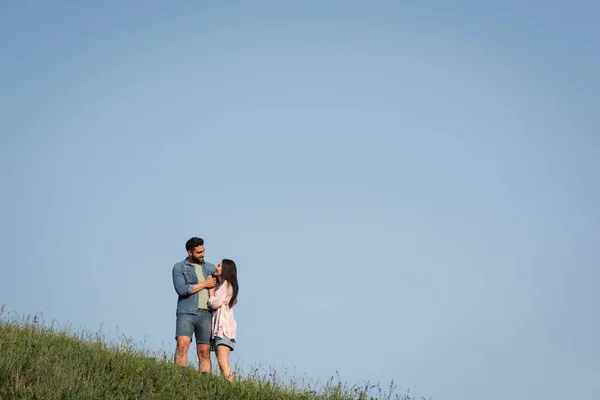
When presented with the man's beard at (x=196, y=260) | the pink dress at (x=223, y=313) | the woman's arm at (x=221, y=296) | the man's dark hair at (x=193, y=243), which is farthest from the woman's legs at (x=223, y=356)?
the man's dark hair at (x=193, y=243)

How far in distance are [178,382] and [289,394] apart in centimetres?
150

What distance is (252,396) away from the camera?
10688mm

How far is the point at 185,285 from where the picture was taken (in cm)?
1282

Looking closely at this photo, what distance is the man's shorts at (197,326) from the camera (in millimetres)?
12805

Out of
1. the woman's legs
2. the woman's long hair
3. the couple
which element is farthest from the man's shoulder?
the woman's legs

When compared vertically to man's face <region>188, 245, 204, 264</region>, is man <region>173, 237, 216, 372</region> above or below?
below

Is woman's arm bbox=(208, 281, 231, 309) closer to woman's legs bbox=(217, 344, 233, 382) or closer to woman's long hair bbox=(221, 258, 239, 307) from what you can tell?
woman's long hair bbox=(221, 258, 239, 307)

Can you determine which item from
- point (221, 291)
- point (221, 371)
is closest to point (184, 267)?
point (221, 291)

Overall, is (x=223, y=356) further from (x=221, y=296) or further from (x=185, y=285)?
(x=185, y=285)

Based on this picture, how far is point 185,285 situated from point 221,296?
58 centimetres

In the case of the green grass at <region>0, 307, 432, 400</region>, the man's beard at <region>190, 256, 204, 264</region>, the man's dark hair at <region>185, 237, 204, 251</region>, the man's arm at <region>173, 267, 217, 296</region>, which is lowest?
the green grass at <region>0, 307, 432, 400</region>

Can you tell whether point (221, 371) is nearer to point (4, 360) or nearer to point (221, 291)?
point (221, 291)

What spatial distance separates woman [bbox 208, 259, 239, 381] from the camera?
12.8 meters

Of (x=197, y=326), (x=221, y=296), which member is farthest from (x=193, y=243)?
(x=197, y=326)
